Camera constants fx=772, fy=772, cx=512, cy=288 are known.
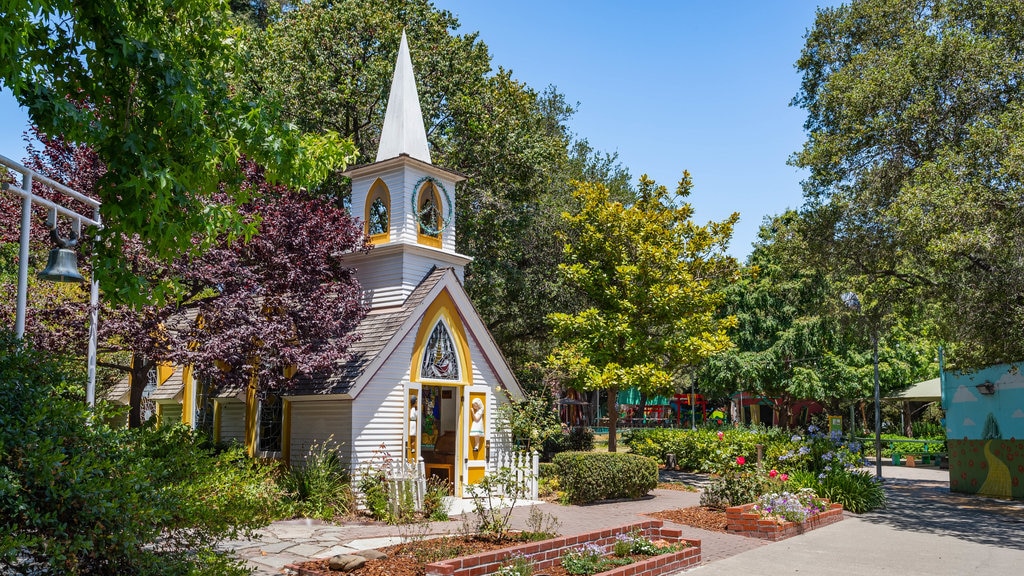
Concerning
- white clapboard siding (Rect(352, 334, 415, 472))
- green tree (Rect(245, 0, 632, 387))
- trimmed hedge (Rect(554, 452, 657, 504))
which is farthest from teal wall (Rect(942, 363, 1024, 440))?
white clapboard siding (Rect(352, 334, 415, 472))

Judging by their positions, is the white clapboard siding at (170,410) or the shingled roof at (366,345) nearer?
the shingled roof at (366,345)

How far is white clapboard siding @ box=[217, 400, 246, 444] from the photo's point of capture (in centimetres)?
1795

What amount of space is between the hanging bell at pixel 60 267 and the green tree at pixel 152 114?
2.96 metres

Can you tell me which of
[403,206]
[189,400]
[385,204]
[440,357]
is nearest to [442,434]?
[440,357]

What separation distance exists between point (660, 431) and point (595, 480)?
11.9 m

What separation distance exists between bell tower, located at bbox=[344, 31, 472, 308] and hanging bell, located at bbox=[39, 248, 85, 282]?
815 centimetres

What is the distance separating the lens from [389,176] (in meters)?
18.8

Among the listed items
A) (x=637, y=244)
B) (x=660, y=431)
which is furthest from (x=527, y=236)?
(x=660, y=431)

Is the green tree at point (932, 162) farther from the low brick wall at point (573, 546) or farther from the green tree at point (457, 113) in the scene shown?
the green tree at point (457, 113)

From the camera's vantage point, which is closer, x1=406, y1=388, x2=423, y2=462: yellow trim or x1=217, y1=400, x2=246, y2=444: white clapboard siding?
x1=406, y1=388, x2=423, y2=462: yellow trim

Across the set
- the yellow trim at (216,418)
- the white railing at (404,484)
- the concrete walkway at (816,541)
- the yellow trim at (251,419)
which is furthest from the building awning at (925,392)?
the yellow trim at (216,418)

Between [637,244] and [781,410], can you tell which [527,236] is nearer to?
[637,244]

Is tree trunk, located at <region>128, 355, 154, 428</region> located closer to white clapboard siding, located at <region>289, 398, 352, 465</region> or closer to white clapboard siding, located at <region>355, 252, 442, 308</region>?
white clapboard siding, located at <region>289, 398, 352, 465</region>

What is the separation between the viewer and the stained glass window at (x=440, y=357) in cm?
1719
